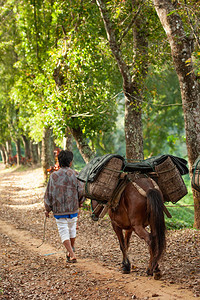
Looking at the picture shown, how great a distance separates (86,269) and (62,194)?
1.50 metres

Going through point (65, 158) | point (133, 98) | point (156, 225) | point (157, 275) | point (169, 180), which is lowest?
point (157, 275)

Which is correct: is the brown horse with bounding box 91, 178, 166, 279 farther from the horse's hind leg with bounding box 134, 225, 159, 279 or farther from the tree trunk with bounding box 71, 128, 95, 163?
the tree trunk with bounding box 71, 128, 95, 163

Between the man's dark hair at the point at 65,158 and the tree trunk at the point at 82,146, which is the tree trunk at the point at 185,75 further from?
the tree trunk at the point at 82,146

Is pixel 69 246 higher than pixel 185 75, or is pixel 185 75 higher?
pixel 185 75

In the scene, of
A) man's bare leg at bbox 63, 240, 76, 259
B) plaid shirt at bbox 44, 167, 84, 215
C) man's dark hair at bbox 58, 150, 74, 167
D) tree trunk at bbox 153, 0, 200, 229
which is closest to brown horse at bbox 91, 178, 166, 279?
plaid shirt at bbox 44, 167, 84, 215

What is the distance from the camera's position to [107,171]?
19.2 feet

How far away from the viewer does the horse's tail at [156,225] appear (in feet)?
16.9

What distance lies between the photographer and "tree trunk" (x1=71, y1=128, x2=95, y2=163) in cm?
1330

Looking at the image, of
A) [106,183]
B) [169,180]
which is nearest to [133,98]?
[169,180]

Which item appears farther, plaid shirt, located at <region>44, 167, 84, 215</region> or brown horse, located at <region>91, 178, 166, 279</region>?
plaid shirt, located at <region>44, 167, 84, 215</region>

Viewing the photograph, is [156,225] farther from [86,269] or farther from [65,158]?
[65,158]

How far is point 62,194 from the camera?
659cm

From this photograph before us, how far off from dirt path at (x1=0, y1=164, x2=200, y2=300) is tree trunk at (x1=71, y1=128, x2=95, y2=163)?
3082 millimetres

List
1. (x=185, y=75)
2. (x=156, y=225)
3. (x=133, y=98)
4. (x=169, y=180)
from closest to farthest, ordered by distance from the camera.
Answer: (x=156, y=225) < (x=169, y=180) < (x=185, y=75) < (x=133, y=98)
